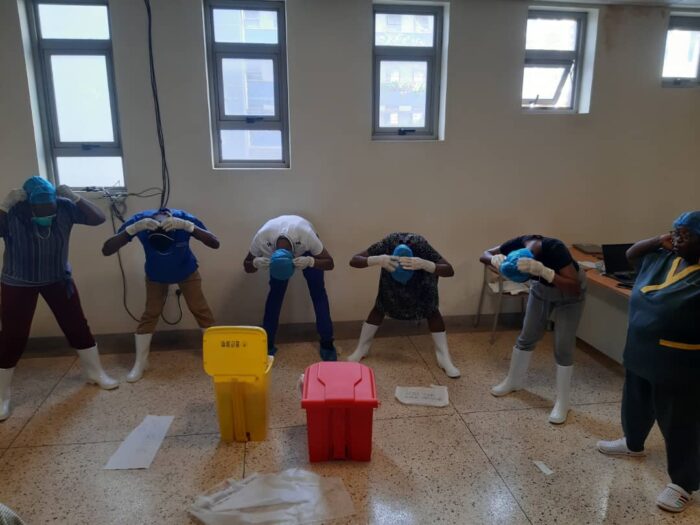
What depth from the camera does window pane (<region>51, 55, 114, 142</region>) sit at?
3.22m

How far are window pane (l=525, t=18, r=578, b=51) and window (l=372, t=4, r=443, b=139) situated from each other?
721mm

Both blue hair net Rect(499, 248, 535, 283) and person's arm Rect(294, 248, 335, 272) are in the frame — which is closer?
blue hair net Rect(499, 248, 535, 283)

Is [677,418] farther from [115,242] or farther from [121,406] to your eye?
[115,242]

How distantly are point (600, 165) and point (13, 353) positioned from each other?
165 inches

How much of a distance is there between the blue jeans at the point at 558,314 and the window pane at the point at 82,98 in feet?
9.97

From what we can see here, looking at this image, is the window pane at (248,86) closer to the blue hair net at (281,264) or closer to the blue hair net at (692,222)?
the blue hair net at (281,264)

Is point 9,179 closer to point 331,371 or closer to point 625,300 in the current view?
point 331,371

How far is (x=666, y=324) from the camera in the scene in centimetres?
180

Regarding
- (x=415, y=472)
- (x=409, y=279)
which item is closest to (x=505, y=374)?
(x=409, y=279)

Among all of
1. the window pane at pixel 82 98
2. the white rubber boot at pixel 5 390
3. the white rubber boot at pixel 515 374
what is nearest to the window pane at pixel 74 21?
the window pane at pixel 82 98

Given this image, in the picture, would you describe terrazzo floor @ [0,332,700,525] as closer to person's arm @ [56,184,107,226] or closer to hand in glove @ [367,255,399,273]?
hand in glove @ [367,255,399,273]

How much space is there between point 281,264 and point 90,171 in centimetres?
168

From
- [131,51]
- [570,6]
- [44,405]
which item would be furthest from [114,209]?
[570,6]

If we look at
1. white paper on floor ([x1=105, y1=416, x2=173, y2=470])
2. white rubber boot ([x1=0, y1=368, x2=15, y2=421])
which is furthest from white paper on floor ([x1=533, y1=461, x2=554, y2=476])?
white rubber boot ([x1=0, y1=368, x2=15, y2=421])
